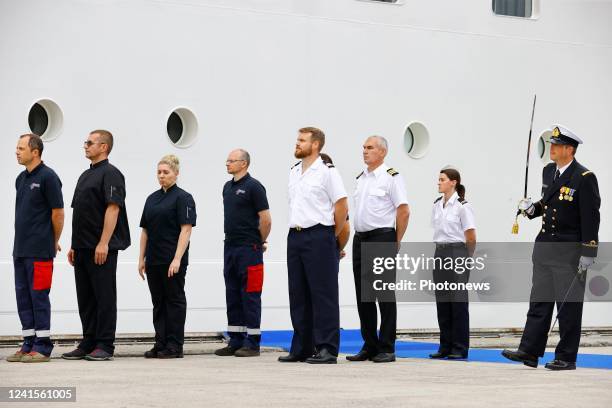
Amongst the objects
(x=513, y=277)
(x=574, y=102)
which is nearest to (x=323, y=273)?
(x=513, y=277)

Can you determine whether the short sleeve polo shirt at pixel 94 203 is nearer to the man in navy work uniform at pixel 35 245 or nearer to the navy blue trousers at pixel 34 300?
the man in navy work uniform at pixel 35 245

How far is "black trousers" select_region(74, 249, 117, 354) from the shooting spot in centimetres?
894

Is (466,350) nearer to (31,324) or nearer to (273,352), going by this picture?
(273,352)

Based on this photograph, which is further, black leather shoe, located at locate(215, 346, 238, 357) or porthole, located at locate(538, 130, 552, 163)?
porthole, located at locate(538, 130, 552, 163)

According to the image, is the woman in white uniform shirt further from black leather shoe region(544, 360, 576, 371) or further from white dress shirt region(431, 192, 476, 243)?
black leather shoe region(544, 360, 576, 371)

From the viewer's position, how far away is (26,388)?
6.56m

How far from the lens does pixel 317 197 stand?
28.7 feet

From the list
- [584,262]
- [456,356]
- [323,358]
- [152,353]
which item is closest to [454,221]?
[456,356]

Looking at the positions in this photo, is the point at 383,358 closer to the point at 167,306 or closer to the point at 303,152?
the point at 303,152

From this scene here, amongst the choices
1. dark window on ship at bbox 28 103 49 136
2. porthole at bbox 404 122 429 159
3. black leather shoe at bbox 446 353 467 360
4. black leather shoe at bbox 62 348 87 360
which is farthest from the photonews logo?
dark window on ship at bbox 28 103 49 136

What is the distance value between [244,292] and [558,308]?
274cm

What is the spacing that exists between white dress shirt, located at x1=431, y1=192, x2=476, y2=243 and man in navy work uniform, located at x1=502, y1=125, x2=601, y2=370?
71.8 inches

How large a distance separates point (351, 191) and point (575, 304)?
4.33 m

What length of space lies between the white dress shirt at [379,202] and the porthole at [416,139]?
3.47 m
